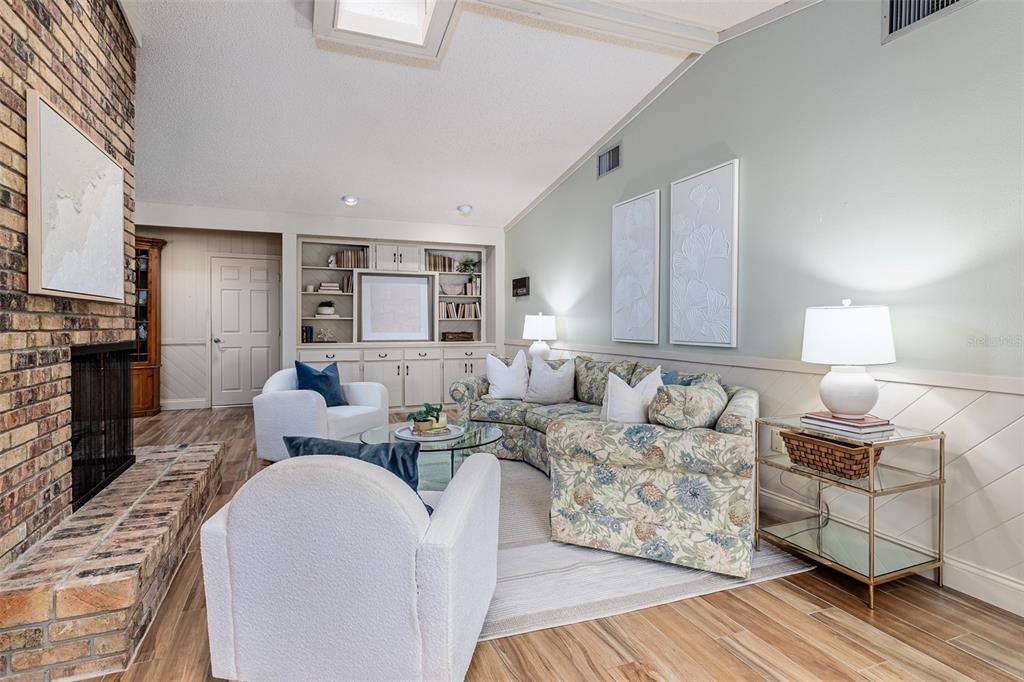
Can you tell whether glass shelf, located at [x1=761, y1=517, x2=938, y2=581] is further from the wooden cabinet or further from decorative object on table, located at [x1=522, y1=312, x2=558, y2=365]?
the wooden cabinet

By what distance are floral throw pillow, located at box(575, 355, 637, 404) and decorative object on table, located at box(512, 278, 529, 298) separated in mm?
1862

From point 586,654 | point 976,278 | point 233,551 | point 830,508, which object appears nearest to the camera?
point 233,551

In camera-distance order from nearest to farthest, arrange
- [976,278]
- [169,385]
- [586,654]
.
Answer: [586,654]
[976,278]
[169,385]

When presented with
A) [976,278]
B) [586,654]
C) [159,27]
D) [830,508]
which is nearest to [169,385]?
[159,27]

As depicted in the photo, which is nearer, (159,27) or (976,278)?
(976,278)

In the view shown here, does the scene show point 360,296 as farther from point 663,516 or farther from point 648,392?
point 663,516

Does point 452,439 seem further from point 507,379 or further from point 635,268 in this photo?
point 635,268

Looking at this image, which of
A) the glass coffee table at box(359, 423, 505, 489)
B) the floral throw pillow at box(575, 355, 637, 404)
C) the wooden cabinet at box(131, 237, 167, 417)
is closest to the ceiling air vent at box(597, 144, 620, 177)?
the floral throw pillow at box(575, 355, 637, 404)

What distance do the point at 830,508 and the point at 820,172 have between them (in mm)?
1785

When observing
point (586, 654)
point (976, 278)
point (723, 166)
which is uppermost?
point (723, 166)

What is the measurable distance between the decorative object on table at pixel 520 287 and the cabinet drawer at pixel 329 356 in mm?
2060

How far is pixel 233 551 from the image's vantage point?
1430 millimetres

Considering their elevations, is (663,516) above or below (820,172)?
below

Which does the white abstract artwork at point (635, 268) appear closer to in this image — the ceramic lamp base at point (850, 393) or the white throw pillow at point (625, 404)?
the white throw pillow at point (625, 404)
